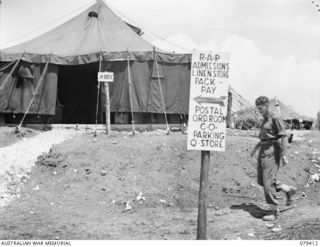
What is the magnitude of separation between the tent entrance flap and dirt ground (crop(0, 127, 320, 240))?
23.5 feet

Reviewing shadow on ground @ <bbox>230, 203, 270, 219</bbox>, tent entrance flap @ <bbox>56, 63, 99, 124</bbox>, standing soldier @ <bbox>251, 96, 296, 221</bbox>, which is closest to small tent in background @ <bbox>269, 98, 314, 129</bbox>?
tent entrance flap @ <bbox>56, 63, 99, 124</bbox>

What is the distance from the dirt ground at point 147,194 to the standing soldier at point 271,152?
0.34m

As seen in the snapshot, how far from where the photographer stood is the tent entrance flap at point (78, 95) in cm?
2075

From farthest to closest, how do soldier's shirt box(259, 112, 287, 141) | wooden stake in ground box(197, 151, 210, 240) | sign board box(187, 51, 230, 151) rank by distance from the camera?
soldier's shirt box(259, 112, 287, 141) < wooden stake in ground box(197, 151, 210, 240) < sign board box(187, 51, 230, 151)

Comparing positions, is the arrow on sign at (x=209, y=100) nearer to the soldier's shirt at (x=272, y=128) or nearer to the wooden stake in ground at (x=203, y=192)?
the wooden stake in ground at (x=203, y=192)

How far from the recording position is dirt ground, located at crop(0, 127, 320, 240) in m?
7.88

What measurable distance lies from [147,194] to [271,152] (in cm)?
251

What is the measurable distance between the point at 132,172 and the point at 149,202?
4.63 feet

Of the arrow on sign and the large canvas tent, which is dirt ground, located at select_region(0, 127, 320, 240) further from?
the large canvas tent

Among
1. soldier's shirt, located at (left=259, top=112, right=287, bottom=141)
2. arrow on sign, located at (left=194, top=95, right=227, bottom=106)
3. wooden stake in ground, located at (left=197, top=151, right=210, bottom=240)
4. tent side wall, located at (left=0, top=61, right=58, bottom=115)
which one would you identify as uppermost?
tent side wall, located at (left=0, top=61, right=58, bottom=115)

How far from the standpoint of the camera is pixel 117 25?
816 inches

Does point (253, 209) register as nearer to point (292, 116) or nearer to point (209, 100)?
point (209, 100)

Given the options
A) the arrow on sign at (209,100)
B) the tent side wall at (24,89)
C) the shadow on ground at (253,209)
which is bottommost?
the shadow on ground at (253,209)

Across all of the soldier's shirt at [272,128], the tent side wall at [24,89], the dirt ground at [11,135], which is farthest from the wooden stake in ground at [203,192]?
the tent side wall at [24,89]
